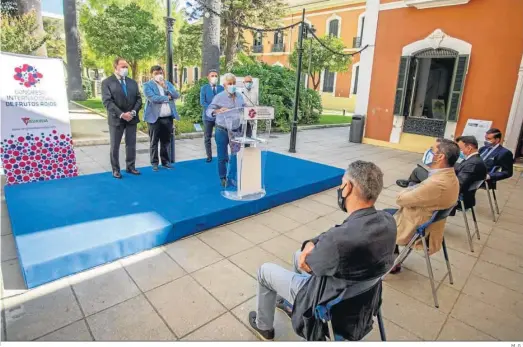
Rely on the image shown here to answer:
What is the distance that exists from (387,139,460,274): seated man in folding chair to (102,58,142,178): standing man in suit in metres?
3.70

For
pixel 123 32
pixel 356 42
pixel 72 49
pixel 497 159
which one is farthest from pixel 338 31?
pixel 497 159

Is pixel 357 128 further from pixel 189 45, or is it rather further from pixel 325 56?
pixel 189 45

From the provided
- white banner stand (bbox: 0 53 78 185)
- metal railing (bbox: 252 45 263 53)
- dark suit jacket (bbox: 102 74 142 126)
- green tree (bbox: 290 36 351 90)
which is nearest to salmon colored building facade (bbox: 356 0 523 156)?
dark suit jacket (bbox: 102 74 142 126)

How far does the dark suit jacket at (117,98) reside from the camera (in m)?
4.24

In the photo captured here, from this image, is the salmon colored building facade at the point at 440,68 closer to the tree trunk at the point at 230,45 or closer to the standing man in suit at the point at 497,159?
the standing man in suit at the point at 497,159

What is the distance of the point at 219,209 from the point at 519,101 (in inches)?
273

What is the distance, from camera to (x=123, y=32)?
44.2 feet

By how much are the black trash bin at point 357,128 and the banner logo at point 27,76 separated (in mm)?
7639

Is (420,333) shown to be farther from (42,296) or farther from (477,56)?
(477,56)

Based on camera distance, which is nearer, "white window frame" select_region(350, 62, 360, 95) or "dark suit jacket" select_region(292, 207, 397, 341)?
"dark suit jacket" select_region(292, 207, 397, 341)

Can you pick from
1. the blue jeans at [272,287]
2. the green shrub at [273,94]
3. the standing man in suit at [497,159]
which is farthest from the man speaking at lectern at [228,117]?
the green shrub at [273,94]

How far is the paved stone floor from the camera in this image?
2.05 metres

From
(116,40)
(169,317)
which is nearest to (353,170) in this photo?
(169,317)

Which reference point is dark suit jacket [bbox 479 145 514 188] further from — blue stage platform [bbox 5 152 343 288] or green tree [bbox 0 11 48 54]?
green tree [bbox 0 11 48 54]
